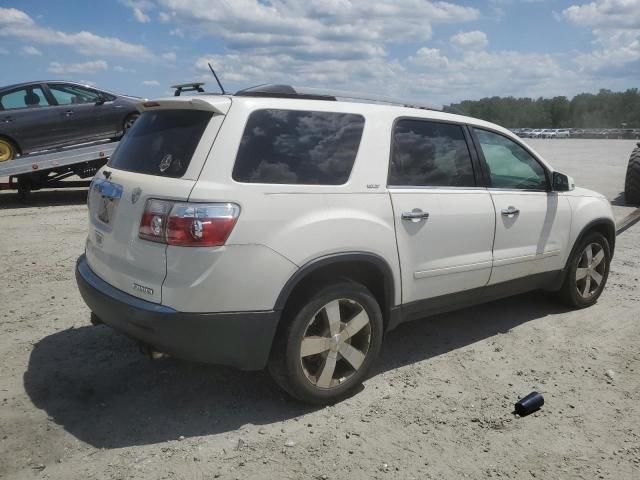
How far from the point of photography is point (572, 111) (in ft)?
376

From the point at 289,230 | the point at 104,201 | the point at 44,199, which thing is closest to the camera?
the point at 289,230

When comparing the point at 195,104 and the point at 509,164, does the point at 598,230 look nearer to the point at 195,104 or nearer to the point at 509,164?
the point at 509,164

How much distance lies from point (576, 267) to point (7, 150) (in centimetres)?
982

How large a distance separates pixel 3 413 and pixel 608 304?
5074mm

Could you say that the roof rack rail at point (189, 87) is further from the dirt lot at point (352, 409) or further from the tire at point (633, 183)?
the tire at point (633, 183)

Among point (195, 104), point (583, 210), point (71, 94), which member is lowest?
point (583, 210)

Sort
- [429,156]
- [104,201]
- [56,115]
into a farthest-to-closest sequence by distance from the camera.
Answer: [56,115] → [429,156] → [104,201]

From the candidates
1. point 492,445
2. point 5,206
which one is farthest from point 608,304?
point 5,206

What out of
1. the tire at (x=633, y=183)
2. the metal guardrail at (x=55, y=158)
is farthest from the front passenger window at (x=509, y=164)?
the tire at (x=633, y=183)

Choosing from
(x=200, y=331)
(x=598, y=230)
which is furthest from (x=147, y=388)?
(x=598, y=230)

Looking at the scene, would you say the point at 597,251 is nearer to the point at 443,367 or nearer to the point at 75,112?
the point at 443,367

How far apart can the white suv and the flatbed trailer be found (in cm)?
745

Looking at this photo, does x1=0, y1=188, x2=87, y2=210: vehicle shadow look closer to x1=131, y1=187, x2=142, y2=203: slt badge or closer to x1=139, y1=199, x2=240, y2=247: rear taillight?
x1=131, y1=187, x2=142, y2=203: slt badge

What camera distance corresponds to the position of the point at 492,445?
311 centimetres
